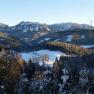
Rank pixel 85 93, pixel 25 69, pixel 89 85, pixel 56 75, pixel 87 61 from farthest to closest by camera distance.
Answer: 1. pixel 87 61
2. pixel 25 69
3. pixel 56 75
4. pixel 89 85
5. pixel 85 93

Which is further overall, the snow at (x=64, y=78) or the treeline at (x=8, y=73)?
the snow at (x=64, y=78)

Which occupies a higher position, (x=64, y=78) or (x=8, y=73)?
(x=8, y=73)

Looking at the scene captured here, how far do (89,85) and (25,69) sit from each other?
34.0 metres

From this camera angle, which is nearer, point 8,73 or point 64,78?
point 8,73

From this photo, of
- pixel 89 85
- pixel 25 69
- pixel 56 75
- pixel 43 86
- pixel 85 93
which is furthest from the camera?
pixel 25 69

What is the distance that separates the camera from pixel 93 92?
9588cm

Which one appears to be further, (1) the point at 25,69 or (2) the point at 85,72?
(1) the point at 25,69

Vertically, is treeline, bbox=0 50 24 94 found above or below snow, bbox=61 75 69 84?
above

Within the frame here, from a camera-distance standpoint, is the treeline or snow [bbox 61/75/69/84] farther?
snow [bbox 61/75/69/84]

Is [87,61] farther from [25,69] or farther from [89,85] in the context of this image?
[89,85]

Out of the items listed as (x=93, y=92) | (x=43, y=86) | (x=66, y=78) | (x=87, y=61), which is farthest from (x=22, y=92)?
(x=87, y=61)

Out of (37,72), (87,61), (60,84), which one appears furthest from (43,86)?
(87,61)

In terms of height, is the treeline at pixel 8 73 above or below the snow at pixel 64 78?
above

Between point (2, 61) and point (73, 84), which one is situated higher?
point (2, 61)
